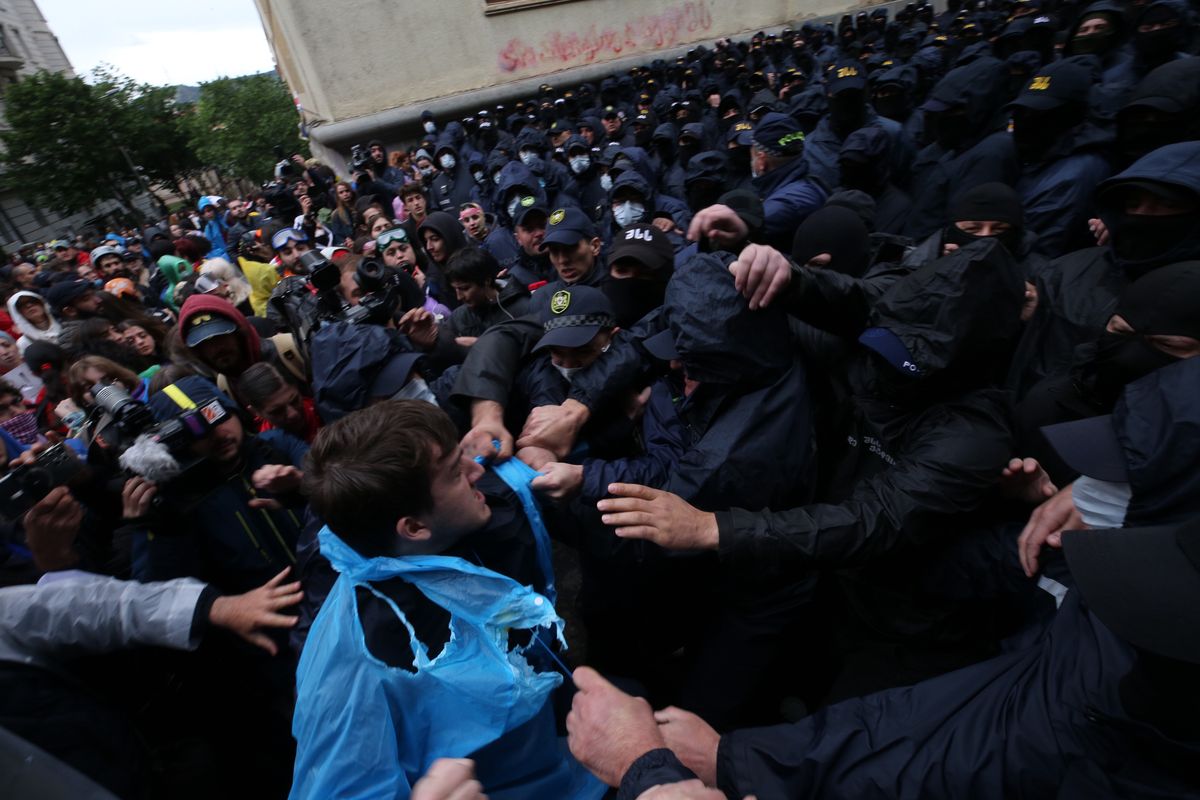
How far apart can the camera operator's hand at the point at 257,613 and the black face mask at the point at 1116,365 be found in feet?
9.17

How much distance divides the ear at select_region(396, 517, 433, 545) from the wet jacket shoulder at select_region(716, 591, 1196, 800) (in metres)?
0.96

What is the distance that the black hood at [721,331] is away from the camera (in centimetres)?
181

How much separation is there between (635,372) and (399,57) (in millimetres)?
17234

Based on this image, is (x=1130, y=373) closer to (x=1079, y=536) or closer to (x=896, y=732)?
(x=1079, y=536)

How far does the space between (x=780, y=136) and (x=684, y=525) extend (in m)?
4.26

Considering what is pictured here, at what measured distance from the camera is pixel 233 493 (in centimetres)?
224

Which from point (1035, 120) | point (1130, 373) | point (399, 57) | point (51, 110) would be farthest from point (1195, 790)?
point (51, 110)

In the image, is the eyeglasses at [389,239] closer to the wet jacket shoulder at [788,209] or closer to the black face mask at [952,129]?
the wet jacket shoulder at [788,209]

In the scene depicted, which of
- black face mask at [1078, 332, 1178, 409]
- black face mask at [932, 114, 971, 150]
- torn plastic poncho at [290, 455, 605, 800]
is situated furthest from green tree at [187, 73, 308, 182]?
black face mask at [1078, 332, 1178, 409]

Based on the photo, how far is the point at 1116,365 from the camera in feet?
6.17

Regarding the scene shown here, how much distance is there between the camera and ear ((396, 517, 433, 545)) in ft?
4.56

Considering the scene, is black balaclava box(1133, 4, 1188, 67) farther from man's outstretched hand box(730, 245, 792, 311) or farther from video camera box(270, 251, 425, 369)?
video camera box(270, 251, 425, 369)

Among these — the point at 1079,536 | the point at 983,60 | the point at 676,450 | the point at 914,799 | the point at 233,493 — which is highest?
the point at 983,60

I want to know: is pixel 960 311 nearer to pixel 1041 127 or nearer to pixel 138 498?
pixel 138 498
